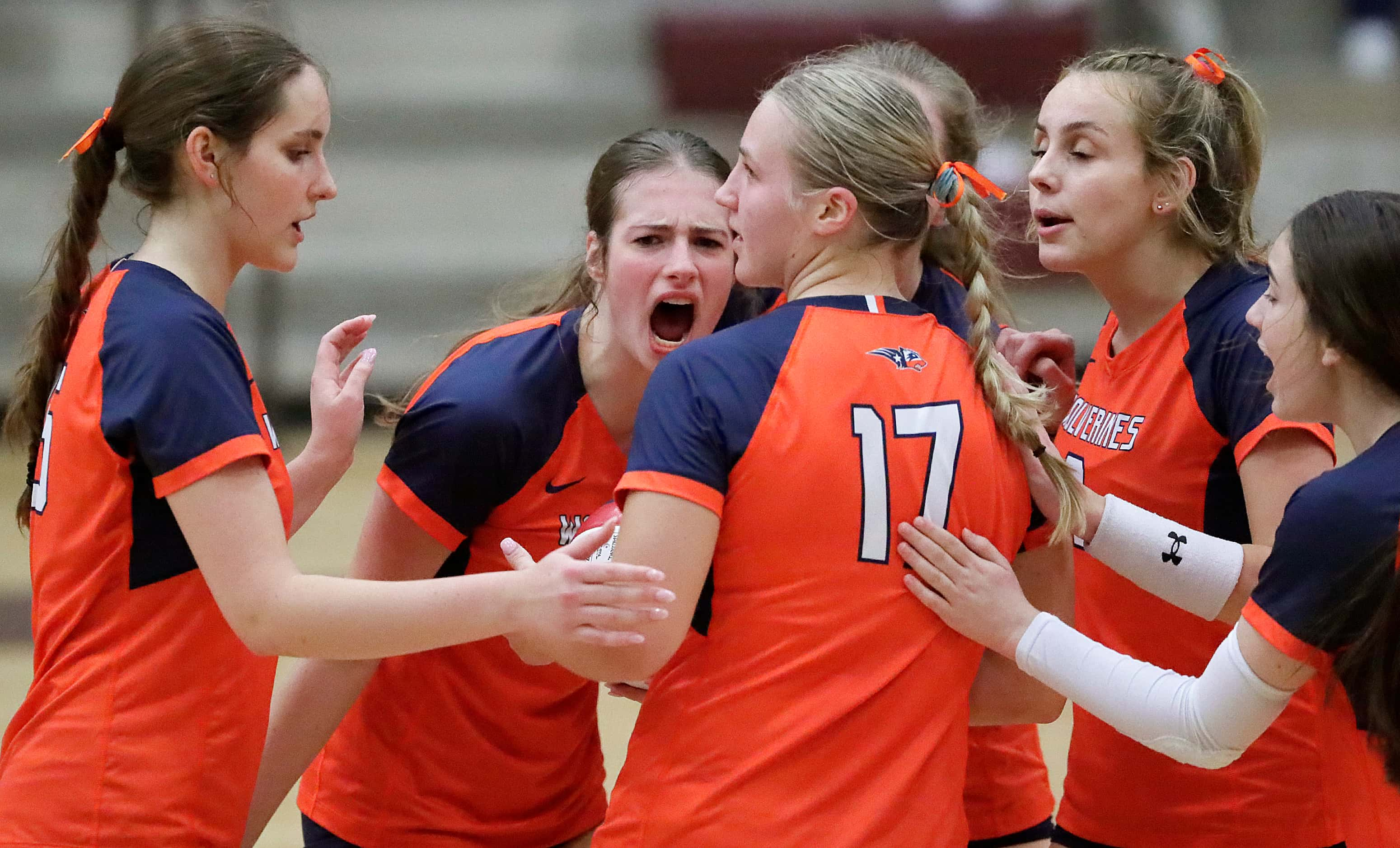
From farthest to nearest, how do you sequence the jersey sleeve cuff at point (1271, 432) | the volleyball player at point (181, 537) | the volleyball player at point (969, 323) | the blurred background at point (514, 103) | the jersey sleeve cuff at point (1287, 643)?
the blurred background at point (514, 103) < the volleyball player at point (969, 323) < the jersey sleeve cuff at point (1271, 432) < the volleyball player at point (181, 537) < the jersey sleeve cuff at point (1287, 643)

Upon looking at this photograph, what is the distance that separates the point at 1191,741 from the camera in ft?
6.43

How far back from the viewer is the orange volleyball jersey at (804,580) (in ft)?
6.15

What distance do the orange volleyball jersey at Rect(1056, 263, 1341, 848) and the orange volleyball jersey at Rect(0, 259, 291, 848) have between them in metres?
1.47

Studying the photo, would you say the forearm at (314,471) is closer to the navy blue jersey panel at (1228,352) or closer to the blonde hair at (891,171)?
the blonde hair at (891,171)

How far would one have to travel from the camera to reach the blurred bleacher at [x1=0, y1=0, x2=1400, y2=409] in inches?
388

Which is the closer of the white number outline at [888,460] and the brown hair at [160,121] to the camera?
the white number outline at [888,460]

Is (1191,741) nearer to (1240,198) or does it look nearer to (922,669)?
(922,669)

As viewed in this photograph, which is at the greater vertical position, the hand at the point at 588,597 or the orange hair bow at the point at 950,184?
the orange hair bow at the point at 950,184

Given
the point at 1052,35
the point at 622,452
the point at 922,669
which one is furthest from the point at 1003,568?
the point at 1052,35

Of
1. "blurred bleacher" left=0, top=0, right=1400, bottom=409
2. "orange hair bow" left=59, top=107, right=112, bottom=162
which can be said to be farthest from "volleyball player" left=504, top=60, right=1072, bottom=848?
"blurred bleacher" left=0, top=0, right=1400, bottom=409

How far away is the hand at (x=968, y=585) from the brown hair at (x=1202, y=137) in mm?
936

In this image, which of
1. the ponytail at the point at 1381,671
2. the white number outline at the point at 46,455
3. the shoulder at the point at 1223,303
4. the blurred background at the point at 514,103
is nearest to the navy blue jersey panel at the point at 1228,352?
the shoulder at the point at 1223,303

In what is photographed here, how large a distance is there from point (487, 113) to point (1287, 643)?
929 cm

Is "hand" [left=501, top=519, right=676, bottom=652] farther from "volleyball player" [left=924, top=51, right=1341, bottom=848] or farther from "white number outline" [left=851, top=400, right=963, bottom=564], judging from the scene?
"volleyball player" [left=924, top=51, right=1341, bottom=848]
